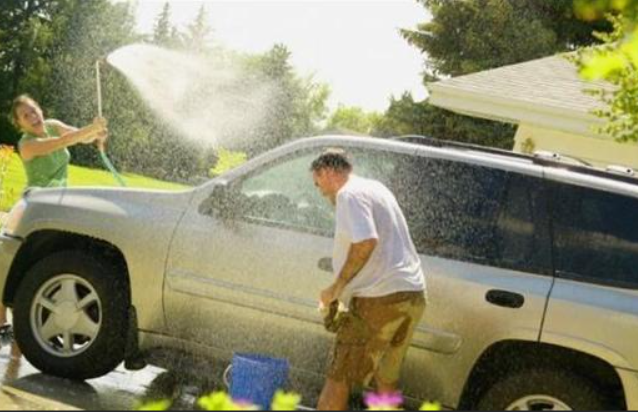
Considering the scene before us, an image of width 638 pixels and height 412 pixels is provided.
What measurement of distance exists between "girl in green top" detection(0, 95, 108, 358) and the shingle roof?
8.72 meters

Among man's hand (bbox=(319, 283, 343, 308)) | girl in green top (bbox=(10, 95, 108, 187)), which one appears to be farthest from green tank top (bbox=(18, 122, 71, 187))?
man's hand (bbox=(319, 283, 343, 308))

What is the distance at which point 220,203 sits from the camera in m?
6.23

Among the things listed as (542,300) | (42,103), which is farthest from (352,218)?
(42,103)

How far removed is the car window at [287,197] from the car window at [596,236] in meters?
1.34

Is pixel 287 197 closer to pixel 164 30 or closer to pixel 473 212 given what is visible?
pixel 473 212

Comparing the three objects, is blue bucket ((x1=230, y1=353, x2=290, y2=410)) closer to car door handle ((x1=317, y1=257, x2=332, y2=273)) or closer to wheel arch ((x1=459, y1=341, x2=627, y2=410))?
car door handle ((x1=317, y1=257, x2=332, y2=273))

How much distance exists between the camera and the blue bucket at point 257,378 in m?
5.45

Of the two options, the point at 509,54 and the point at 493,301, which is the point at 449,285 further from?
the point at 509,54

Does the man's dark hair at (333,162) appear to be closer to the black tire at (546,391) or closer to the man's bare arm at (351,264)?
the man's bare arm at (351,264)

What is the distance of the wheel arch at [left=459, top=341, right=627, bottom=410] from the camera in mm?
5410

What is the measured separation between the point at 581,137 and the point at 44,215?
10006 millimetres

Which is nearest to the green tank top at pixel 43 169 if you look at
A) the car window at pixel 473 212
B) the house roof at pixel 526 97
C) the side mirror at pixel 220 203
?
the side mirror at pixel 220 203

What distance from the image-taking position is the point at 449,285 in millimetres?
5660

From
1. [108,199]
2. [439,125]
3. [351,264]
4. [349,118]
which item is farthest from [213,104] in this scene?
[349,118]
